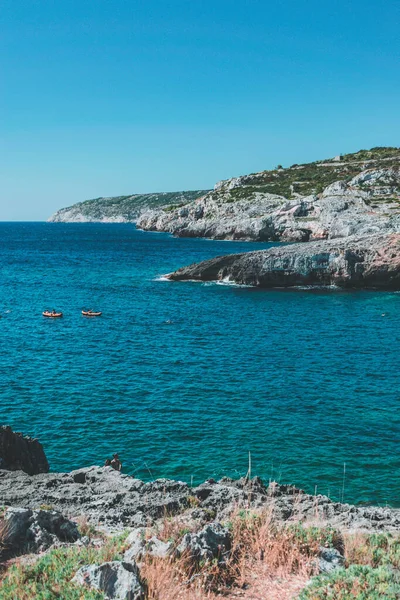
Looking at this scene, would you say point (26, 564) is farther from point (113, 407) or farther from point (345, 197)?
point (345, 197)

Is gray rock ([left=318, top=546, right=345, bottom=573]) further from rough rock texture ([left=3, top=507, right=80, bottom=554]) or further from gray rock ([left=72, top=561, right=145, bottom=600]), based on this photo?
rough rock texture ([left=3, top=507, right=80, bottom=554])

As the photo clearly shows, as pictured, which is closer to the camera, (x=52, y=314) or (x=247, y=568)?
(x=247, y=568)

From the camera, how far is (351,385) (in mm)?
33938

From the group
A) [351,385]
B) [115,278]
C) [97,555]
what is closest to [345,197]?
[115,278]

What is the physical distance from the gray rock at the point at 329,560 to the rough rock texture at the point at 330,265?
215 feet

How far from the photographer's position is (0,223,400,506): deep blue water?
24.4 m

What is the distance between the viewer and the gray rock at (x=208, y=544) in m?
9.52

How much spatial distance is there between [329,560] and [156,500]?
7054 millimetres

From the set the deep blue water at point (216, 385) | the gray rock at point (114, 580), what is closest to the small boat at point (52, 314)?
the deep blue water at point (216, 385)

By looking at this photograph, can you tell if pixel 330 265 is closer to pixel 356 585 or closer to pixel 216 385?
pixel 216 385

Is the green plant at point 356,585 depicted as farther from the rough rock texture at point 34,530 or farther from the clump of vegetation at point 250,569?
the rough rock texture at point 34,530

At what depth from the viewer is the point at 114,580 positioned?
8586mm

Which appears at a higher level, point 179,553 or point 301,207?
point 301,207

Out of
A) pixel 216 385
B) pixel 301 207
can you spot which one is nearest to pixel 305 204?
pixel 301 207
